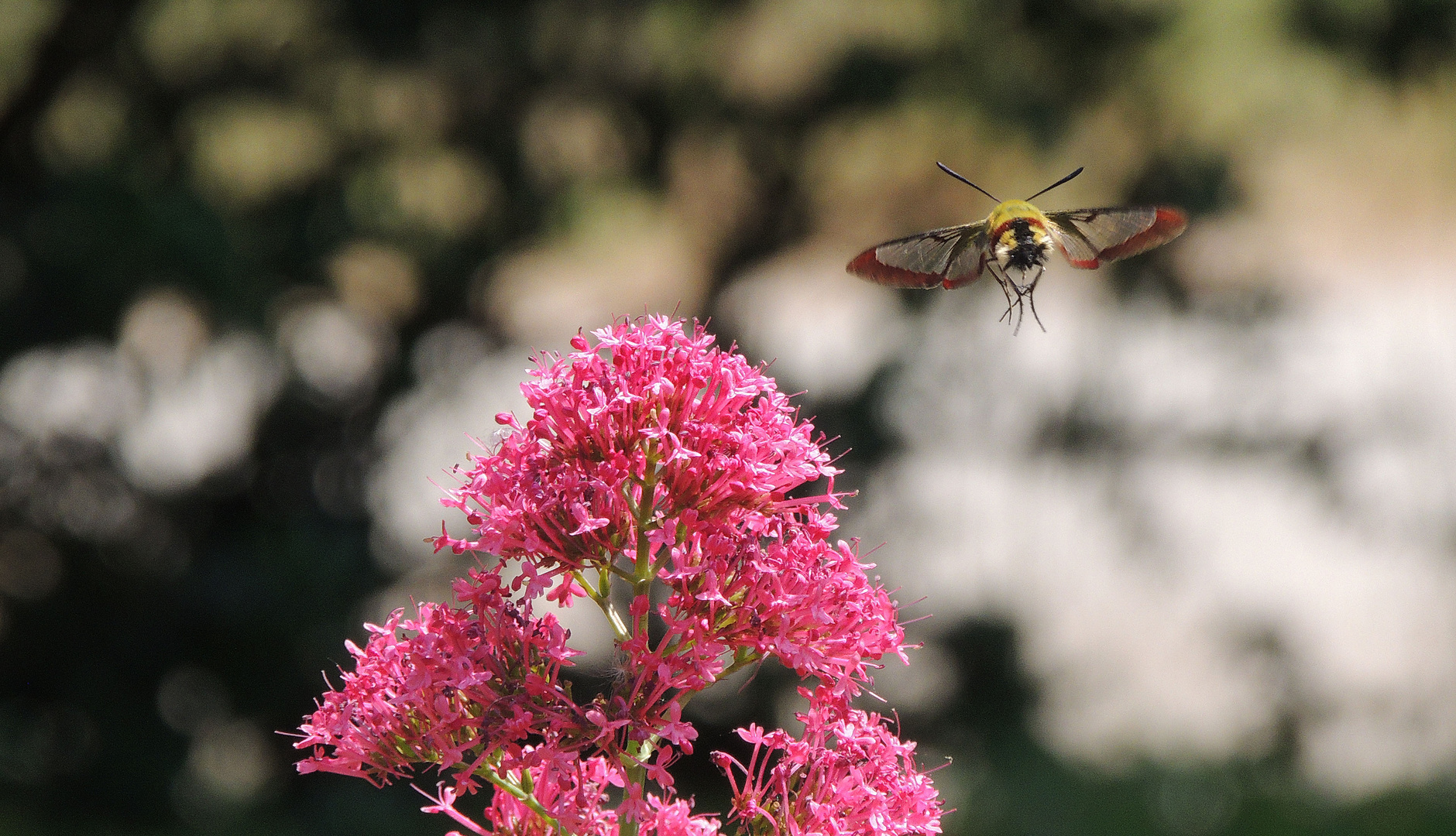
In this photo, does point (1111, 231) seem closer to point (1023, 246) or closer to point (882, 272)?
point (1023, 246)

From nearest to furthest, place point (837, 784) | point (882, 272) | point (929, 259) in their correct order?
point (837, 784), point (882, 272), point (929, 259)

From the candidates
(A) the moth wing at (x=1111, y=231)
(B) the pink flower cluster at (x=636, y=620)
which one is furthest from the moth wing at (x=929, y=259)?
(B) the pink flower cluster at (x=636, y=620)

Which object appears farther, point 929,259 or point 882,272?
point 929,259

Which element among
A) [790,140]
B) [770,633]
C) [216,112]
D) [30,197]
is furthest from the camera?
[790,140]

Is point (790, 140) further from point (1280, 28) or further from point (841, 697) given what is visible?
point (841, 697)

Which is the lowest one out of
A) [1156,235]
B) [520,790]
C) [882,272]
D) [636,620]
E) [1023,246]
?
[520,790]

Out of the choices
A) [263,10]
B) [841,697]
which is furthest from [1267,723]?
[263,10]

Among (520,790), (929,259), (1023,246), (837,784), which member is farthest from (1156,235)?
(520,790)
